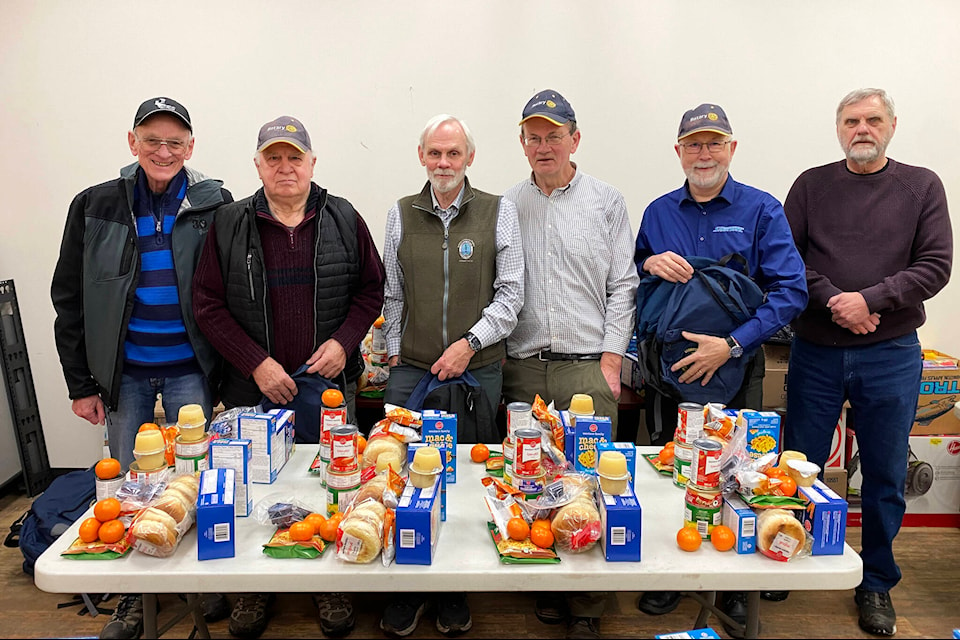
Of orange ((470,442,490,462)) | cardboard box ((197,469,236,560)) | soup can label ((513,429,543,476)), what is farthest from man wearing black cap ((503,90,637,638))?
cardboard box ((197,469,236,560))

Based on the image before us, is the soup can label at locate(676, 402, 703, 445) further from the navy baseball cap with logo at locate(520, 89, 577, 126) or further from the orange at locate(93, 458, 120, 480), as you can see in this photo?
the orange at locate(93, 458, 120, 480)

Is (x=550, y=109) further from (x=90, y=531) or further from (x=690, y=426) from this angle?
(x=90, y=531)

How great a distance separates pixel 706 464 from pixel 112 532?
133 centimetres

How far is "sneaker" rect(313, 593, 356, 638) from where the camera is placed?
7.70 feet

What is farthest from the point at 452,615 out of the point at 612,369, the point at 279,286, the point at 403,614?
the point at 279,286

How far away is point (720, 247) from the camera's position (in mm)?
2434

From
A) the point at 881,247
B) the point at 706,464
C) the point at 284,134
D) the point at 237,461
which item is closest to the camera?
the point at 706,464

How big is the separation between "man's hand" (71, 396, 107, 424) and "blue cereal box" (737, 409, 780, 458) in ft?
7.21

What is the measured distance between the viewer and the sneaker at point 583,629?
2240 mm

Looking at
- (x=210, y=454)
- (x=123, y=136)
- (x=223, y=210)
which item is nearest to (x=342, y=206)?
(x=223, y=210)

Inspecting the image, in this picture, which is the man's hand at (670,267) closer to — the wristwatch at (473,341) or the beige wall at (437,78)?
the wristwatch at (473,341)

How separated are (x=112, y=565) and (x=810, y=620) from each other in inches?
93.0

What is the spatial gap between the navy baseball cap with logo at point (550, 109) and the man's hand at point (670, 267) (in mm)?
630

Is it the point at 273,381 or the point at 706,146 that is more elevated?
the point at 706,146
